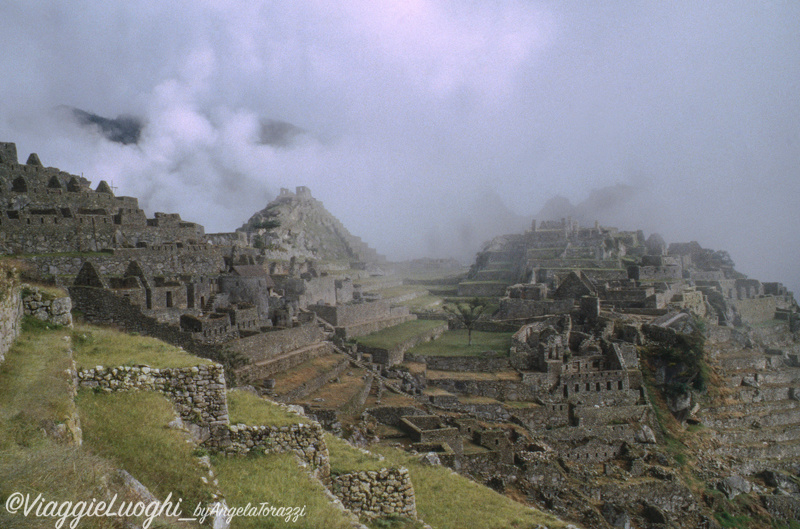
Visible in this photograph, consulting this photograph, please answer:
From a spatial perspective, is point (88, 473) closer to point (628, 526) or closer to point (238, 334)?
point (238, 334)

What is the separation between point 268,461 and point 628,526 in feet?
64.0

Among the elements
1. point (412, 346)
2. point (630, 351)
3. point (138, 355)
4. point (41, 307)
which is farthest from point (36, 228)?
point (630, 351)

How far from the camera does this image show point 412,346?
33094 millimetres

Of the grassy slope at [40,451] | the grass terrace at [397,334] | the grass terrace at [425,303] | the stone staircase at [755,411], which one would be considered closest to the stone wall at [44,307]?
the grassy slope at [40,451]

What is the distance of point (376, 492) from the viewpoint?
26.4 ft

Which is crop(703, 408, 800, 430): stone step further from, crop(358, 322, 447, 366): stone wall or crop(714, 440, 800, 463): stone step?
crop(358, 322, 447, 366): stone wall

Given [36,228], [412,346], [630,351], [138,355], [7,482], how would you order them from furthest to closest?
[412,346] → [630,351] → [36,228] → [138,355] → [7,482]

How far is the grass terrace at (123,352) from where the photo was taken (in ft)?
24.5

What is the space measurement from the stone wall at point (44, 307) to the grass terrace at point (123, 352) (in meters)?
0.38

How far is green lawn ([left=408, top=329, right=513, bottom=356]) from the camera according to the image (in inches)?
1222

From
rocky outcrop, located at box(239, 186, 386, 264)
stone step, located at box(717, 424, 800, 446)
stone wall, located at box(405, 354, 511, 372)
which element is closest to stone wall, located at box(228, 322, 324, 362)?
stone wall, located at box(405, 354, 511, 372)

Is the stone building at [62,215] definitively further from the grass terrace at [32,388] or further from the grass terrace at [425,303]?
the grass terrace at [425,303]

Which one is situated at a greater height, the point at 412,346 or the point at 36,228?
the point at 36,228

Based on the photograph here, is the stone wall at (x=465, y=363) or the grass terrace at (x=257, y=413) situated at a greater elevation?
the grass terrace at (x=257, y=413)
